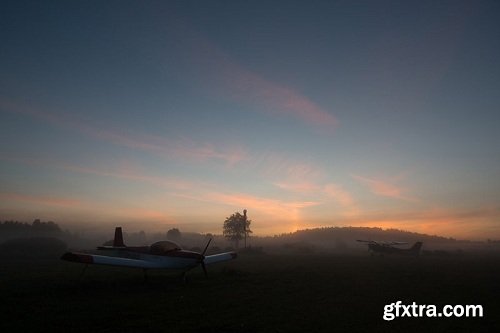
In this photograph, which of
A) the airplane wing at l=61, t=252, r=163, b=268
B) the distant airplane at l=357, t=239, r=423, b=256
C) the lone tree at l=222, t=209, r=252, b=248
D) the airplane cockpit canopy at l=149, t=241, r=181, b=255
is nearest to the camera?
the airplane wing at l=61, t=252, r=163, b=268

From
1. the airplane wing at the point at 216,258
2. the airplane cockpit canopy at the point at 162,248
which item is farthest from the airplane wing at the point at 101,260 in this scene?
the airplane wing at the point at 216,258

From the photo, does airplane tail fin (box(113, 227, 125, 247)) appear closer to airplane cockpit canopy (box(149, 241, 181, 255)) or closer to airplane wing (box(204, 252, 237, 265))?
airplane cockpit canopy (box(149, 241, 181, 255))

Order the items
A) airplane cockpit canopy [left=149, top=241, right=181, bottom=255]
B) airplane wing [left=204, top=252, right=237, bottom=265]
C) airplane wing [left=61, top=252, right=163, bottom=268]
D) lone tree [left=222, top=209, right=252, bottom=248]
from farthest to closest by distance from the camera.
Answer: lone tree [left=222, top=209, right=252, bottom=248] < airplane wing [left=204, top=252, right=237, bottom=265] < airplane cockpit canopy [left=149, top=241, right=181, bottom=255] < airplane wing [left=61, top=252, right=163, bottom=268]

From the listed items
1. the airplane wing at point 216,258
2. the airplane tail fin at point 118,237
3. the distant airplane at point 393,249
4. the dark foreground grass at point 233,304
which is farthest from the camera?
the distant airplane at point 393,249

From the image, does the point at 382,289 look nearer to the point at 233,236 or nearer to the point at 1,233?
the point at 233,236

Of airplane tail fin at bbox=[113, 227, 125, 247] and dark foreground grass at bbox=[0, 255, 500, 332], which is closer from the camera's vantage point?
dark foreground grass at bbox=[0, 255, 500, 332]

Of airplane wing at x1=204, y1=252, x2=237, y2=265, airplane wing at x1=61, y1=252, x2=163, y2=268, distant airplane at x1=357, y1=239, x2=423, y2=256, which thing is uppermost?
airplane wing at x1=61, y1=252, x2=163, y2=268

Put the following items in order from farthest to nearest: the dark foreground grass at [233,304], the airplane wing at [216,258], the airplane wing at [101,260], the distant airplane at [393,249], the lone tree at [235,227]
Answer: the lone tree at [235,227] → the distant airplane at [393,249] → the airplane wing at [216,258] → the airplane wing at [101,260] → the dark foreground grass at [233,304]

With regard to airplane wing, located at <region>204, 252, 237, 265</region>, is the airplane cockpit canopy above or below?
above

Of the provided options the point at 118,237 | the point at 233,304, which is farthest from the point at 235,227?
the point at 233,304

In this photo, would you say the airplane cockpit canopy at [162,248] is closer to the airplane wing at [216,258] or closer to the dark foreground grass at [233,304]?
the dark foreground grass at [233,304]

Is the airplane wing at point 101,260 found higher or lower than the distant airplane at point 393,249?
higher

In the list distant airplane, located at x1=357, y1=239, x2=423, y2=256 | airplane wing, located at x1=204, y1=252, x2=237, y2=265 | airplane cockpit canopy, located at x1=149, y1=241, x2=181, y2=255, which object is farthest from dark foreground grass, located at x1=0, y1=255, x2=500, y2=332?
distant airplane, located at x1=357, y1=239, x2=423, y2=256

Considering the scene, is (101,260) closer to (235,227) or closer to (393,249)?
(393,249)
